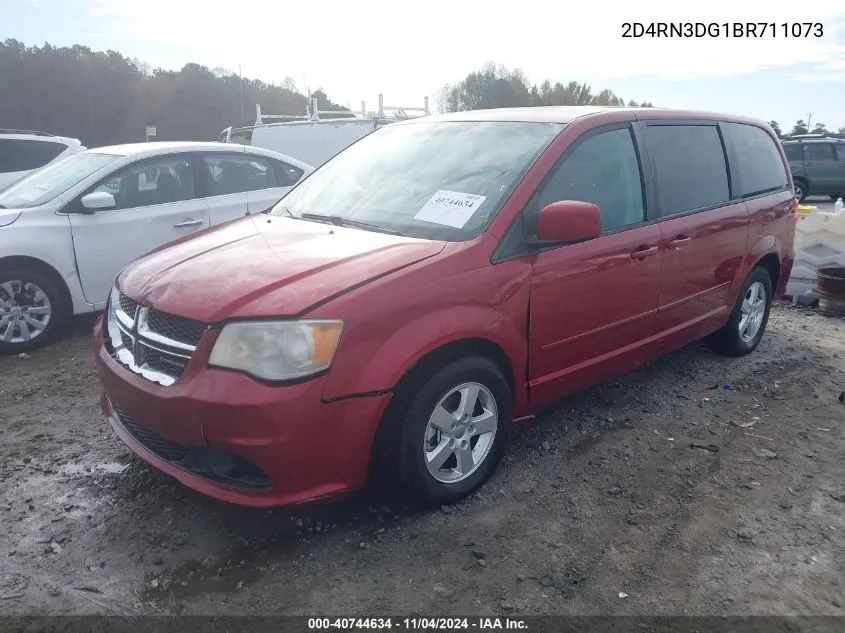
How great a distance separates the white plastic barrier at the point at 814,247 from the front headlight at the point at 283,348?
6023 mm

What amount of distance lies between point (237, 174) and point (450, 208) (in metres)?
3.86

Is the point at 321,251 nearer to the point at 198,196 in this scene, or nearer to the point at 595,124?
the point at 595,124

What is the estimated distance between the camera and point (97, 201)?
539 centimetres

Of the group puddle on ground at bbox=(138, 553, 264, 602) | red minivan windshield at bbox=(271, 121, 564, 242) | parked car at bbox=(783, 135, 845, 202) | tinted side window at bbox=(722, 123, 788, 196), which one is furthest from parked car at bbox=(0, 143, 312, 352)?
parked car at bbox=(783, 135, 845, 202)

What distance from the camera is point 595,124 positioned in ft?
11.9

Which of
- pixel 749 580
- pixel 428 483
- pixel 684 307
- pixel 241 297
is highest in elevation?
pixel 241 297

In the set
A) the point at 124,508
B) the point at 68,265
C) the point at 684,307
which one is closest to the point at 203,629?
the point at 124,508

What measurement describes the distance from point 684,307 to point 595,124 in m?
1.36

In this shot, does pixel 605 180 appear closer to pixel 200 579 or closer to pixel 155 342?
pixel 155 342

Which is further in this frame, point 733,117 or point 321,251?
point 733,117

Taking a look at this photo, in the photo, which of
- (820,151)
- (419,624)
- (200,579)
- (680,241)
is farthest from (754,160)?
(820,151)

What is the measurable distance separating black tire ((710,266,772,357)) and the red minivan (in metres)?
0.64

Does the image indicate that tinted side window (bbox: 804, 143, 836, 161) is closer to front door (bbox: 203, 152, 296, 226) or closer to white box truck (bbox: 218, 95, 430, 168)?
white box truck (bbox: 218, 95, 430, 168)

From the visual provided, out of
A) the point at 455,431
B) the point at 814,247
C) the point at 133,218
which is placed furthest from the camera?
the point at 814,247
